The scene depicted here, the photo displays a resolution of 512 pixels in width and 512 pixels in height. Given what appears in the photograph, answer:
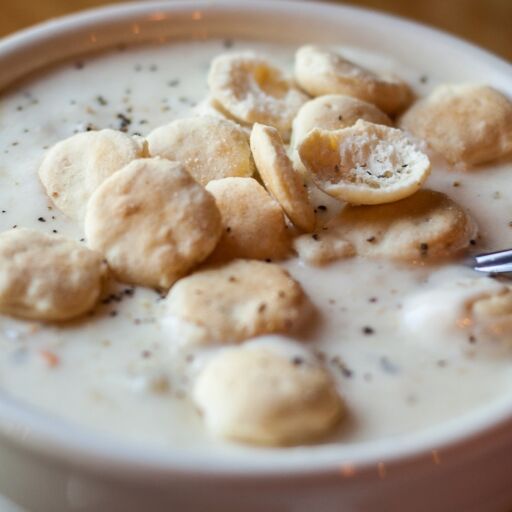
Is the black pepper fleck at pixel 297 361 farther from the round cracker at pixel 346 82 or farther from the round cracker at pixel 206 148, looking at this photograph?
the round cracker at pixel 346 82

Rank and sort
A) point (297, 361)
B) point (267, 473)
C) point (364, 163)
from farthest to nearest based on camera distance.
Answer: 1. point (364, 163)
2. point (297, 361)
3. point (267, 473)

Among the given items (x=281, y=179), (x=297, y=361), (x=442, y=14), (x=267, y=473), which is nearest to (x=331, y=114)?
(x=281, y=179)

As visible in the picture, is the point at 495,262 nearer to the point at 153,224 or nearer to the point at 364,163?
the point at 364,163

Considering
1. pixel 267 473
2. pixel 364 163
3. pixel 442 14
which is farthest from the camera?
pixel 442 14

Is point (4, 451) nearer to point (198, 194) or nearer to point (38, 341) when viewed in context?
point (38, 341)

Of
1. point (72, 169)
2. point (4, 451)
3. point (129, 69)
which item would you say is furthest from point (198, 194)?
point (129, 69)

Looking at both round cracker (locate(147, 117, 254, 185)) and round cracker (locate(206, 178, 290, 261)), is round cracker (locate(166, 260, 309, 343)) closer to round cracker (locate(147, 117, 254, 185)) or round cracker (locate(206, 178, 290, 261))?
round cracker (locate(206, 178, 290, 261))
